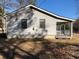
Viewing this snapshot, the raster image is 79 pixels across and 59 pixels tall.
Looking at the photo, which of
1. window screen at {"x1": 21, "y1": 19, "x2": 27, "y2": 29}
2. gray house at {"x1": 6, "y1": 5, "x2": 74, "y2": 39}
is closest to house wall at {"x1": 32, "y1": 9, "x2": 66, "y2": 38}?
gray house at {"x1": 6, "y1": 5, "x2": 74, "y2": 39}

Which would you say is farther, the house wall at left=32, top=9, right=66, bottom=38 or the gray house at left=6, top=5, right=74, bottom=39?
the house wall at left=32, top=9, right=66, bottom=38

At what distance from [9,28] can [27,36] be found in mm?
2733

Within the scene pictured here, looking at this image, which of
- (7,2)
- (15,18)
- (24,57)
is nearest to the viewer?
(24,57)

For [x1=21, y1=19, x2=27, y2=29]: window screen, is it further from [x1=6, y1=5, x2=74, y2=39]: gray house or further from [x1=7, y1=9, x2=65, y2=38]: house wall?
[x1=7, y1=9, x2=65, y2=38]: house wall

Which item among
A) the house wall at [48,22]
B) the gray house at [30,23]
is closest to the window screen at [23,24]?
the gray house at [30,23]

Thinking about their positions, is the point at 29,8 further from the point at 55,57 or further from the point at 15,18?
the point at 55,57

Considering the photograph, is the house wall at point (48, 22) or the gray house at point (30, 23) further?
the house wall at point (48, 22)

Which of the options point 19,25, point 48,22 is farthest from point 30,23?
point 48,22

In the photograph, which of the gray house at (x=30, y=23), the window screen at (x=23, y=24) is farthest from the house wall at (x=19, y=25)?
the window screen at (x=23, y=24)

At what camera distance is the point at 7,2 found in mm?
32094

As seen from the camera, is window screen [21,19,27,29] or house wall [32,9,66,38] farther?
house wall [32,9,66,38]

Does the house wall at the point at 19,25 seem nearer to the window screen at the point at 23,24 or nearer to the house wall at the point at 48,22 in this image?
the house wall at the point at 48,22

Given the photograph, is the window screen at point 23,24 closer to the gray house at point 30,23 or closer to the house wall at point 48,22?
the gray house at point 30,23

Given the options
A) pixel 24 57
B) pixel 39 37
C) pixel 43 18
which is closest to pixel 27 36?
pixel 39 37
